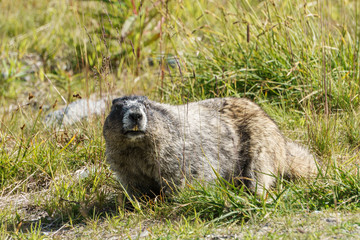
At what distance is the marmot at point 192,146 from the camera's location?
3.71 m

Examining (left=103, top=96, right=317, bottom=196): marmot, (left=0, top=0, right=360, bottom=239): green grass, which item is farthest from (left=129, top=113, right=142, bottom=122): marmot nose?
(left=0, top=0, right=360, bottom=239): green grass

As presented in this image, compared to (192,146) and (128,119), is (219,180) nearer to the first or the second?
(192,146)

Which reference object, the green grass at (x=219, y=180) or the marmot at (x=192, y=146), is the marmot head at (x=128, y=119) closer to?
the marmot at (x=192, y=146)

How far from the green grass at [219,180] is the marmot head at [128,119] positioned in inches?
16.6

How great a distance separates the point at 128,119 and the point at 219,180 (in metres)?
0.85

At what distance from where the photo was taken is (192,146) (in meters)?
4.01

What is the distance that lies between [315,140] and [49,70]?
16.7 feet

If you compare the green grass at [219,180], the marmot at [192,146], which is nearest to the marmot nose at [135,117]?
the marmot at [192,146]

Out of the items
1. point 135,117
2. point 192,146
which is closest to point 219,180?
point 192,146

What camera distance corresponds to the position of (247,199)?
3.35 metres

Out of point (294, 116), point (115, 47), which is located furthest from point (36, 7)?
point (294, 116)

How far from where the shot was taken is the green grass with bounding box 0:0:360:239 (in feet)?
10.7

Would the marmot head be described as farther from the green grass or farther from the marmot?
the green grass

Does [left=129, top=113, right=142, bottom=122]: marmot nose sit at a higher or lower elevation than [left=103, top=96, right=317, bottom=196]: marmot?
higher
